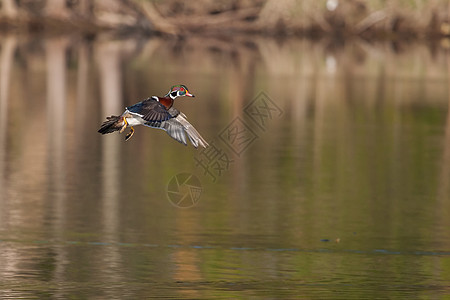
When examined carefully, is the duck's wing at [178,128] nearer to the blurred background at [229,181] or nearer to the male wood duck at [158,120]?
A: the male wood duck at [158,120]

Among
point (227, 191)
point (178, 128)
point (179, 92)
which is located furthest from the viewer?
point (227, 191)

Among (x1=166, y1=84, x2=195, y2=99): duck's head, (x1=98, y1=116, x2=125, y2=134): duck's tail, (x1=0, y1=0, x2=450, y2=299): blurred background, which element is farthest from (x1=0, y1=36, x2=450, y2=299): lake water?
(x1=98, y1=116, x2=125, y2=134): duck's tail

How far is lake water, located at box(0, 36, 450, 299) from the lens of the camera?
629 inches

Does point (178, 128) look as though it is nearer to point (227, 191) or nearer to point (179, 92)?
point (179, 92)

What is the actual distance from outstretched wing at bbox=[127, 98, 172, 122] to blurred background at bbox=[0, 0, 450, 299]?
14.8ft

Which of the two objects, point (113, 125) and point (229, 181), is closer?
point (113, 125)

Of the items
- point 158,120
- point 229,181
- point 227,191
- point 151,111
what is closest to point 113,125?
point 151,111

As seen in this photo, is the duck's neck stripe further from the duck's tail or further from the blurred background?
the blurred background

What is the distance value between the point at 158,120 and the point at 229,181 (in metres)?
15.6

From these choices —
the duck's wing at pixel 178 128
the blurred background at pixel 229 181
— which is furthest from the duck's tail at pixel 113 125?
the blurred background at pixel 229 181

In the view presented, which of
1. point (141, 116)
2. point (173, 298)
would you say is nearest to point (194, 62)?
point (173, 298)

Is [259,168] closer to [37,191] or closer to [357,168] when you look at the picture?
[357,168]

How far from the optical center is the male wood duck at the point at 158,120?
963 cm

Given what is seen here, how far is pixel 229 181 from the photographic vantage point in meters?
25.2
